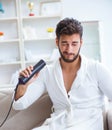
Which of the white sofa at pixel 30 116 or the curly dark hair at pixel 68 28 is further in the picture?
the white sofa at pixel 30 116

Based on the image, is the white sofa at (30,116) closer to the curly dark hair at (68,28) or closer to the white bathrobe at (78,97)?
the white bathrobe at (78,97)

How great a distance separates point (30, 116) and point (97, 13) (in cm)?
259

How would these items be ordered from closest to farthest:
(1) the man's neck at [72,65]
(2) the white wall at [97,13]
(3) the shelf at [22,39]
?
(1) the man's neck at [72,65]
(3) the shelf at [22,39]
(2) the white wall at [97,13]

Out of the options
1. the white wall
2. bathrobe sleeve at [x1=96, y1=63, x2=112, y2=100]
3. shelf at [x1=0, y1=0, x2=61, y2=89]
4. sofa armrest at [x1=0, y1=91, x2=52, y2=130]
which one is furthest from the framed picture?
bathrobe sleeve at [x1=96, y1=63, x2=112, y2=100]

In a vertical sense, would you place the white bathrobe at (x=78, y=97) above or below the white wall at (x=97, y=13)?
below

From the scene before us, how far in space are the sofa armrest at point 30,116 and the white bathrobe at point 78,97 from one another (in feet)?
0.43

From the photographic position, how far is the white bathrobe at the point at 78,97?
5.04 ft

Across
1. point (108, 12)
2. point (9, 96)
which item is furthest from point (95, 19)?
point (9, 96)

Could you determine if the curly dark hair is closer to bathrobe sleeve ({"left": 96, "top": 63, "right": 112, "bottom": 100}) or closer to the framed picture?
bathrobe sleeve ({"left": 96, "top": 63, "right": 112, "bottom": 100})

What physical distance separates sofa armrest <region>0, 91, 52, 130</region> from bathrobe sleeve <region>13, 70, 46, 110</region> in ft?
0.42

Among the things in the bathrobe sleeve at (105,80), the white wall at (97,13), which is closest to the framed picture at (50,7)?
the white wall at (97,13)

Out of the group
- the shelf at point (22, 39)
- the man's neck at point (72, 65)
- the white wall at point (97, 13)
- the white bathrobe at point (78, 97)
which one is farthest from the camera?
the white wall at point (97, 13)

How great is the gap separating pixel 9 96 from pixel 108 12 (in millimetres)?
2573

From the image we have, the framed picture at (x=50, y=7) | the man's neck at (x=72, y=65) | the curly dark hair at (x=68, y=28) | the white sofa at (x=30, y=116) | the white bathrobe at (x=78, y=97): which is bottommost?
the white sofa at (x=30, y=116)
